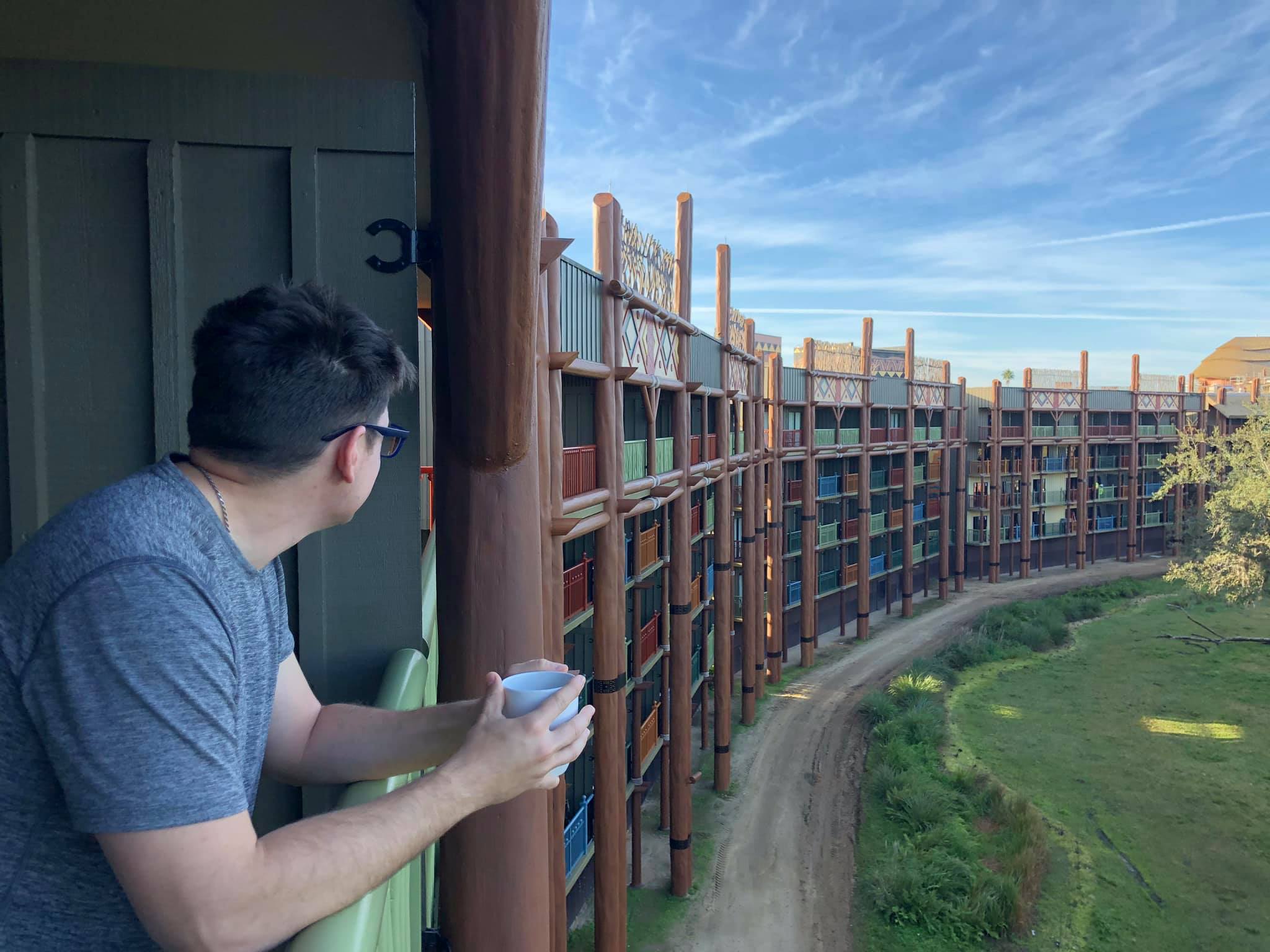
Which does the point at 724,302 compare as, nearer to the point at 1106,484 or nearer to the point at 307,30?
the point at 307,30

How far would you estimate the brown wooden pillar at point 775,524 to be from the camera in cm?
1855

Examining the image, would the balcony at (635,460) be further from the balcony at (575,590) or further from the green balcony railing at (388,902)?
the green balcony railing at (388,902)

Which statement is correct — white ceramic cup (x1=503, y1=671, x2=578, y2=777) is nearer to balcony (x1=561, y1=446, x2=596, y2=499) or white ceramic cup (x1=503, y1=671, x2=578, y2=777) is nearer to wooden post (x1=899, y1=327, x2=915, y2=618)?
balcony (x1=561, y1=446, x2=596, y2=499)

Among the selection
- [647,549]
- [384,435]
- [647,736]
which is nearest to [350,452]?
[384,435]

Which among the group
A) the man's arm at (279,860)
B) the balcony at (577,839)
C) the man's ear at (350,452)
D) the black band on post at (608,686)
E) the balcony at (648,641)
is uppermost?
the man's ear at (350,452)

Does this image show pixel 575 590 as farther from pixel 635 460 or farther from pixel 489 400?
pixel 489 400

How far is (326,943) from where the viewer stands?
1.15 metres

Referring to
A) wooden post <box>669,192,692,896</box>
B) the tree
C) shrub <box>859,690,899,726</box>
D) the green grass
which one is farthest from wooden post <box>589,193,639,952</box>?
the tree

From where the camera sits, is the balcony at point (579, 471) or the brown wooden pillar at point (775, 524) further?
the brown wooden pillar at point (775, 524)

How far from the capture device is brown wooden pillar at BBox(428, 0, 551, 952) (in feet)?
5.85

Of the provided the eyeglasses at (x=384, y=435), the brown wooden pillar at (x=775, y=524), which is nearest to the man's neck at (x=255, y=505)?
the eyeglasses at (x=384, y=435)

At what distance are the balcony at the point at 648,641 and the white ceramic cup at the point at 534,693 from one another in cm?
964

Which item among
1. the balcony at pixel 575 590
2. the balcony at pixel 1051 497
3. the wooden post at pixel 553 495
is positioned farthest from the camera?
the balcony at pixel 1051 497

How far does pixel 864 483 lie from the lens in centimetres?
2211
